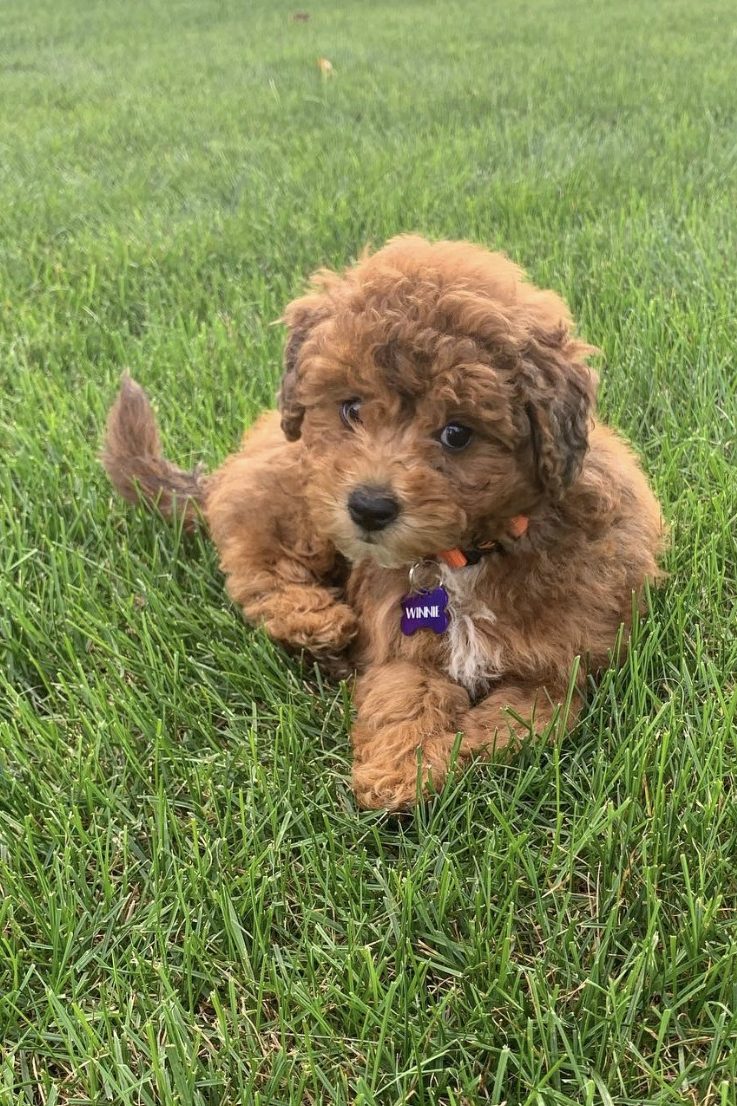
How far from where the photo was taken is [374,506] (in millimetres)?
1973

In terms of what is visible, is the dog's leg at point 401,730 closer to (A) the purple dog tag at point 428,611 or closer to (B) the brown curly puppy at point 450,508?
(B) the brown curly puppy at point 450,508

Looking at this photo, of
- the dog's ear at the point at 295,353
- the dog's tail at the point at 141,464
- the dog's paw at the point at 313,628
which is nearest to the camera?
the dog's ear at the point at 295,353

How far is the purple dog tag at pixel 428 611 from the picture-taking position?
2.32 m

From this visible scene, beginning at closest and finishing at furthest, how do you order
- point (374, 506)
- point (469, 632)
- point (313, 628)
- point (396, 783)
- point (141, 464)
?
1. point (374, 506)
2. point (396, 783)
3. point (469, 632)
4. point (313, 628)
5. point (141, 464)

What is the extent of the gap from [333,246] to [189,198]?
1.54 m

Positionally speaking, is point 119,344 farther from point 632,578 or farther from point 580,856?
point 580,856

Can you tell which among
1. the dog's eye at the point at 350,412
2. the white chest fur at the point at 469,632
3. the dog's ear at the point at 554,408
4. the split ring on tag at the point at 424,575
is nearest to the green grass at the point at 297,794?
the white chest fur at the point at 469,632

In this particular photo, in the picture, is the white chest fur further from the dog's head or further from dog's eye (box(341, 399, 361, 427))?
dog's eye (box(341, 399, 361, 427))

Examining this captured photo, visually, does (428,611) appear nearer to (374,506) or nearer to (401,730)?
(401,730)

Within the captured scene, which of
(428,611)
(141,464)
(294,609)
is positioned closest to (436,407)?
(428,611)

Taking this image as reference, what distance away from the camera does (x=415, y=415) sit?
2025mm

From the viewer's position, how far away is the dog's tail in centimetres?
300

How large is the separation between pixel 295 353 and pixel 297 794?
1100 mm

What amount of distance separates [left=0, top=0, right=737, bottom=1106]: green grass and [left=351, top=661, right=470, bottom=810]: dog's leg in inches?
3.0
